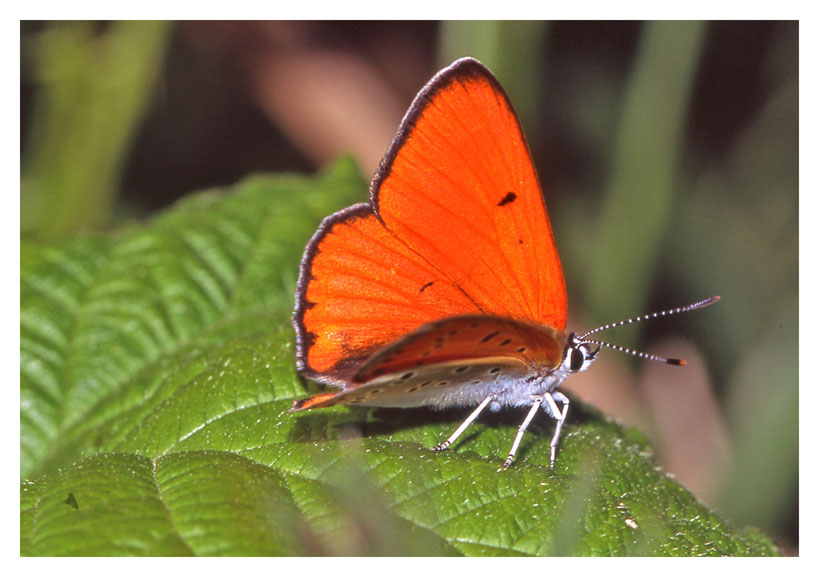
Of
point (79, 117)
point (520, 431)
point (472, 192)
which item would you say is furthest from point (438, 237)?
point (79, 117)

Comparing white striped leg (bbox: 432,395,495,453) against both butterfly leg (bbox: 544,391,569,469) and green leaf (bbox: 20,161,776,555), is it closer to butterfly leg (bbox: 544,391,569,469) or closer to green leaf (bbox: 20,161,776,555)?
green leaf (bbox: 20,161,776,555)

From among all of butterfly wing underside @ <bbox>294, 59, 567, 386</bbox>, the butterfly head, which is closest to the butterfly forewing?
butterfly wing underside @ <bbox>294, 59, 567, 386</bbox>

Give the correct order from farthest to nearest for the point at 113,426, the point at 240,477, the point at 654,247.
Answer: the point at 654,247 < the point at 113,426 < the point at 240,477

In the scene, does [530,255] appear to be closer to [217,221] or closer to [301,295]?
[301,295]

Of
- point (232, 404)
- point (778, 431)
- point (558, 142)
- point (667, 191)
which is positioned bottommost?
point (778, 431)

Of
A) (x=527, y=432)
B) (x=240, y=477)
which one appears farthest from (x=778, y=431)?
(x=240, y=477)

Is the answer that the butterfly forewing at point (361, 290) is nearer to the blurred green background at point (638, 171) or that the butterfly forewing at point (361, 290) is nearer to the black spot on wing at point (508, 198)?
the black spot on wing at point (508, 198)

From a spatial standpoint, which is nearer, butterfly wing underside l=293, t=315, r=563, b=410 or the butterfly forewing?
butterfly wing underside l=293, t=315, r=563, b=410

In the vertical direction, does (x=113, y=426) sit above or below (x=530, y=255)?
below
